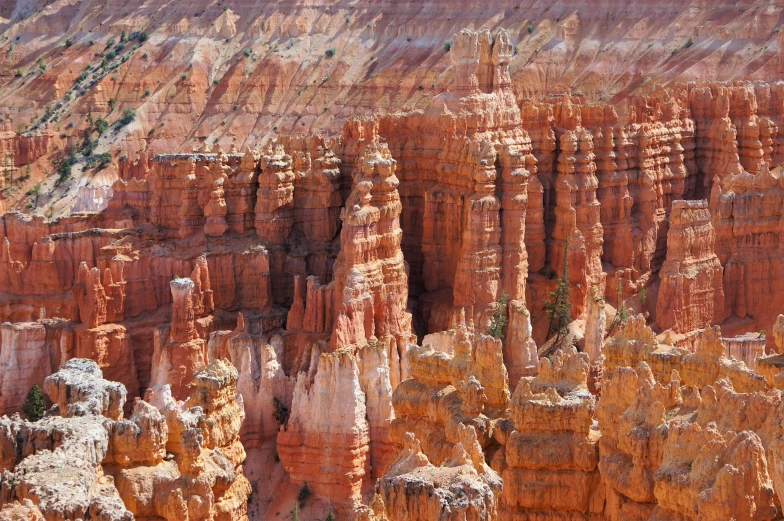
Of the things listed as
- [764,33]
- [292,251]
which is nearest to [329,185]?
[292,251]

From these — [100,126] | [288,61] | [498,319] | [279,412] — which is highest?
[288,61]

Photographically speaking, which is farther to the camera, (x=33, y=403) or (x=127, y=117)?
(x=127, y=117)

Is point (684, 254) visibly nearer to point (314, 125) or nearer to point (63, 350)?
point (63, 350)

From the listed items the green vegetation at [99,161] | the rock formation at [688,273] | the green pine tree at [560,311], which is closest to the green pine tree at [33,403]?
the green pine tree at [560,311]

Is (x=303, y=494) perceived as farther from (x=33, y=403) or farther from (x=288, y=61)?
(x=288, y=61)

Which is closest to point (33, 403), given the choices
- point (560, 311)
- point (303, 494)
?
point (303, 494)

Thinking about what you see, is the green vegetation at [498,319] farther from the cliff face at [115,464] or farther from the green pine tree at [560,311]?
the cliff face at [115,464]
